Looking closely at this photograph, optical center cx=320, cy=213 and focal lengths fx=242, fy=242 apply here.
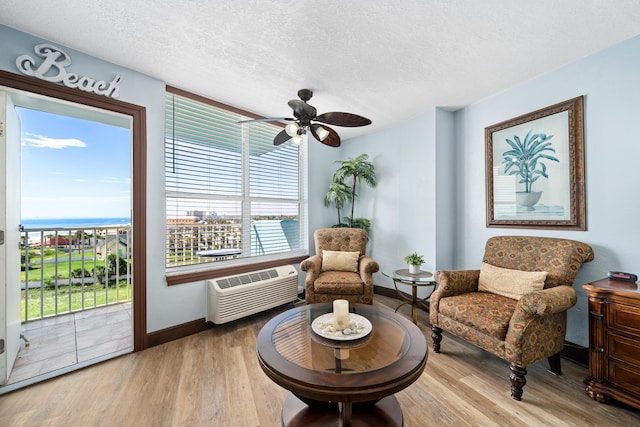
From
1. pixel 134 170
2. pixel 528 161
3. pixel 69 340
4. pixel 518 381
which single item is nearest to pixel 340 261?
pixel 518 381

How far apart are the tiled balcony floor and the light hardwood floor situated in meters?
0.24

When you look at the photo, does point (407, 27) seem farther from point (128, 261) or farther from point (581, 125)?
point (128, 261)

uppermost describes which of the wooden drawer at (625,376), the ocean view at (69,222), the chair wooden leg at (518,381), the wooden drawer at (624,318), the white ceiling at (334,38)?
the white ceiling at (334,38)

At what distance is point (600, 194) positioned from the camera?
2.04 m

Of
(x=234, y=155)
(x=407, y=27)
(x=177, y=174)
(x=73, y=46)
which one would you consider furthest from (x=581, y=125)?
(x=73, y=46)

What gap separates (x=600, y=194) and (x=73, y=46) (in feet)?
14.8

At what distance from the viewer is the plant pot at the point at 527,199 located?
95.9 inches

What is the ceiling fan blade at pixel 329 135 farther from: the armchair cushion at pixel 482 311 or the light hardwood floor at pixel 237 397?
the light hardwood floor at pixel 237 397

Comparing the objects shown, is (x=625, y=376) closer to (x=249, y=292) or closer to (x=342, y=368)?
(x=342, y=368)

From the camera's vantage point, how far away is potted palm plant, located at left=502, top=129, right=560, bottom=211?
2385 mm

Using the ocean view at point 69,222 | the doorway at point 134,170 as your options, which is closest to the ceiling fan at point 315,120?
the doorway at point 134,170

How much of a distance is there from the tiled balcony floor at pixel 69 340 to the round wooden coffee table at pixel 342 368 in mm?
1840

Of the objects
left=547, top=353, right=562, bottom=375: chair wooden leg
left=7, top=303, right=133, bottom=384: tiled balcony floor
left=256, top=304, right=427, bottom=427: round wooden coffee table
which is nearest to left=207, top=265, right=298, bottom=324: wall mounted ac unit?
left=7, top=303, right=133, bottom=384: tiled balcony floor

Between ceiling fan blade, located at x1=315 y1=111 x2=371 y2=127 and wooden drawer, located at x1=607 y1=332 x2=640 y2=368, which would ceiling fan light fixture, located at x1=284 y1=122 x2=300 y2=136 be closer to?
ceiling fan blade, located at x1=315 y1=111 x2=371 y2=127
